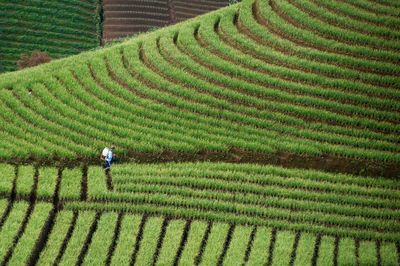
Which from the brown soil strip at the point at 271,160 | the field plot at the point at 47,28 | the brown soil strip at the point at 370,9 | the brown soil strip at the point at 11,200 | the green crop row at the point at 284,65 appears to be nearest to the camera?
the brown soil strip at the point at 11,200

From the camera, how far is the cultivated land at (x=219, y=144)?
2011 centimetres

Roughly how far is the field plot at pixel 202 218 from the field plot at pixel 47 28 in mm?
17791

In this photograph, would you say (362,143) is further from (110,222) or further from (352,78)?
(110,222)

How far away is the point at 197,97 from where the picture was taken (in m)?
26.1

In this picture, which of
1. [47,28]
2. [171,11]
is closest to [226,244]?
[47,28]

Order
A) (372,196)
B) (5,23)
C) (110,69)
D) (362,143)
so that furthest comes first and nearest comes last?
(5,23) < (110,69) < (362,143) < (372,196)

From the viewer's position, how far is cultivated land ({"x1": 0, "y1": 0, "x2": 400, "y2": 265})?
20109mm

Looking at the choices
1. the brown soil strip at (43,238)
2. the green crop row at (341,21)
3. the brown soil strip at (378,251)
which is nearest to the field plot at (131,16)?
the green crop row at (341,21)

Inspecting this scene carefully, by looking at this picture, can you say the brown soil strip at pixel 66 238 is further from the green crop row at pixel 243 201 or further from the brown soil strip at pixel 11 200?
the brown soil strip at pixel 11 200

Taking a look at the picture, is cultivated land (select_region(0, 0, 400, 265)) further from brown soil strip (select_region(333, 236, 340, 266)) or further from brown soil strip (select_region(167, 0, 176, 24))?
brown soil strip (select_region(167, 0, 176, 24))

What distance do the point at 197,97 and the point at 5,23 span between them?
1992 cm

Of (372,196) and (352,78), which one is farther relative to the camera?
(352,78)

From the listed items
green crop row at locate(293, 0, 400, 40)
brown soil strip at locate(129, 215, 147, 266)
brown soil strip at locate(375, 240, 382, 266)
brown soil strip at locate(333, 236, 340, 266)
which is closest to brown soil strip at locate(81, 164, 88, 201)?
brown soil strip at locate(129, 215, 147, 266)

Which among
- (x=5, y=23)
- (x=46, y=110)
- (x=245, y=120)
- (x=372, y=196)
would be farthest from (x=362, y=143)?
(x=5, y=23)
